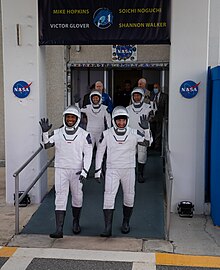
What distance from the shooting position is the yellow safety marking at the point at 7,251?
18.1 ft

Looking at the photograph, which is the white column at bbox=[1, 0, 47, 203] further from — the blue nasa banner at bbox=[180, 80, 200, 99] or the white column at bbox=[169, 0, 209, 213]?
the blue nasa banner at bbox=[180, 80, 200, 99]

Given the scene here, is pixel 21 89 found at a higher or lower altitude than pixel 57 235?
higher

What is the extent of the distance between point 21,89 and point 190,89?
2.74m

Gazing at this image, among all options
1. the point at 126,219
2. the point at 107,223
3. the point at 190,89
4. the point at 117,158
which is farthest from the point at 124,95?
the point at 107,223

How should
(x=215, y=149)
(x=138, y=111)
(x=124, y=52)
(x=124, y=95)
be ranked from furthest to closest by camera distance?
(x=124, y=95) → (x=124, y=52) → (x=138, y=111) → (x=215, y=149)

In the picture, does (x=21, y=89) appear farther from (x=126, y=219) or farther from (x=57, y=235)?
(x=126, y=219)

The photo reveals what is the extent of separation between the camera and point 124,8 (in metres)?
7.25

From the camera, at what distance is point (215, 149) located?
6.64 m

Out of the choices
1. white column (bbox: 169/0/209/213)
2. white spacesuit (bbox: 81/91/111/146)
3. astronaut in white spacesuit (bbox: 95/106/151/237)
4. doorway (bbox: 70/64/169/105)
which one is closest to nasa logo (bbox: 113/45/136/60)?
doorway (bbox: 70/64/169/105)

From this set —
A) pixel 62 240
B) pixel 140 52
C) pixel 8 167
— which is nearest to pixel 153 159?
pixel 140 52

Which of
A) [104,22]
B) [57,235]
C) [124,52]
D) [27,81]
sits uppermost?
[104,22]

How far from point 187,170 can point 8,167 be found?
299cm

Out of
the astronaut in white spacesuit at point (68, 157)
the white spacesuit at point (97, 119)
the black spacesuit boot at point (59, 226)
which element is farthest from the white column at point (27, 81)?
A: the black spacesuit boot at point (59, 226)

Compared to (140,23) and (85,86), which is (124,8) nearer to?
(140,23)
